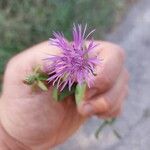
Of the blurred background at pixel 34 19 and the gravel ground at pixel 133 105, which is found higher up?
the blurred background at pixel 34 19

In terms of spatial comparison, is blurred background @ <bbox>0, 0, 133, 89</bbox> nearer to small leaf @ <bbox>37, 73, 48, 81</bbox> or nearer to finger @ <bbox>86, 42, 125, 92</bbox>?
finger @ <bbox>86, 42, 125, 92</bbox>

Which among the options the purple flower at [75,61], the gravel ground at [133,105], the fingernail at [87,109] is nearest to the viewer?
the purple flower at [75,61]

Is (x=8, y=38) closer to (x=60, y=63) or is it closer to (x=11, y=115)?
(x=11, y=115)

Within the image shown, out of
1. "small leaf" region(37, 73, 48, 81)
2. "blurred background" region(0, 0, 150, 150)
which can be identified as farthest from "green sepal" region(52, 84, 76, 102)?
"blurred background" region(0, 0, 150, 150)

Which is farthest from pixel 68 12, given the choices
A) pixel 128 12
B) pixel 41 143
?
pixel 41 143

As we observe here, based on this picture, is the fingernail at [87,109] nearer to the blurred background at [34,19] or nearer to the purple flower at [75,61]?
the purple flower at [75,61]

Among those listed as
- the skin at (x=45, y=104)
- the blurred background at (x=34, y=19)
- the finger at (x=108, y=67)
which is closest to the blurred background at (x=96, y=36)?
the blurred background at (x=34, y=19)
